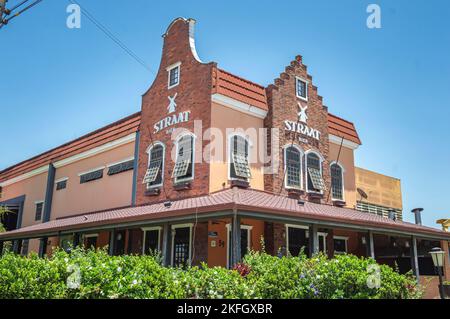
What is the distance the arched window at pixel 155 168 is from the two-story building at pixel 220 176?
6cm

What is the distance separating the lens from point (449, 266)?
777 inches

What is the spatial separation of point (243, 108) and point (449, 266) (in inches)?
484

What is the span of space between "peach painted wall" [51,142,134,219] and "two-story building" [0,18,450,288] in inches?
3.4

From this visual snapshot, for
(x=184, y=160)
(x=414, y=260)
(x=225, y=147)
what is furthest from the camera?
(x=414, y=260)

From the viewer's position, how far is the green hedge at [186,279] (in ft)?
24.1

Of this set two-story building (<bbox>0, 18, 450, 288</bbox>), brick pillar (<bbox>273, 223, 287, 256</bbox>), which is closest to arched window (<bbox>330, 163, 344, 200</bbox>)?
two-story building (<bbox>0, 18, 450, 288</bbox>)

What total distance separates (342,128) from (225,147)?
26.4 feet

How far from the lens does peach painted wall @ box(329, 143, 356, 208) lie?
20.2 m

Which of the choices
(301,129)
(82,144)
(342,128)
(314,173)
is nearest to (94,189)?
(82,144)

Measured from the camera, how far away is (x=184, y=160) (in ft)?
52.1

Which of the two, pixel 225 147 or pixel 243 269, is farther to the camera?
pixel 225 147

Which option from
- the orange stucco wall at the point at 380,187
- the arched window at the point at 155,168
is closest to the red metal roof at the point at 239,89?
the arched window at the point at 155,168

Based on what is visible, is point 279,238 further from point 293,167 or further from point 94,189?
point 94,189
